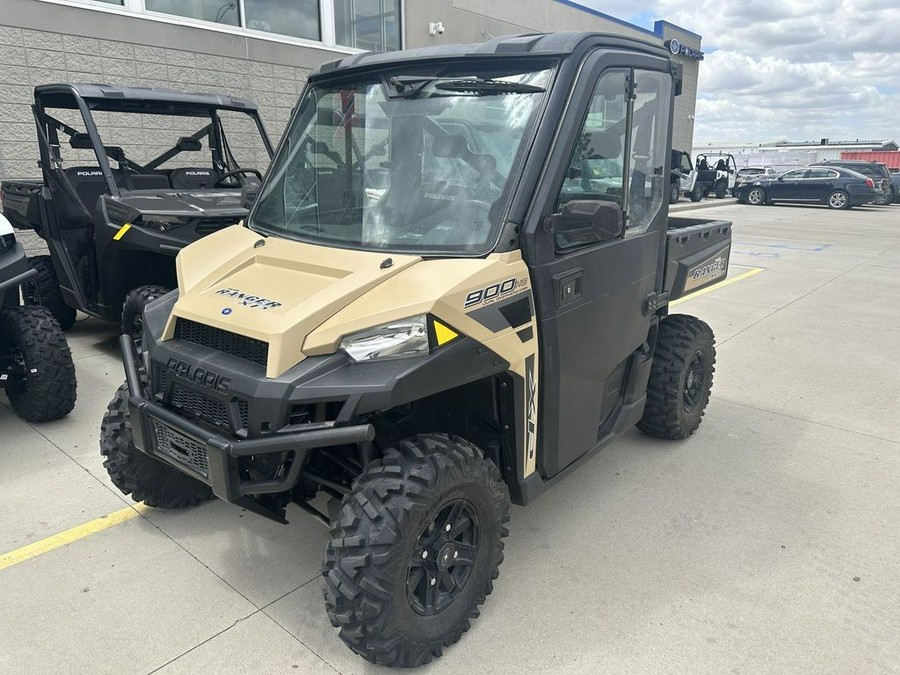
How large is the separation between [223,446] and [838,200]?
25.7 meters

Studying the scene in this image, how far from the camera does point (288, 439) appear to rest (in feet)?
7.21

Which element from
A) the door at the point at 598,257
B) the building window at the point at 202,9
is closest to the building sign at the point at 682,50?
the building window at the point at 202,9

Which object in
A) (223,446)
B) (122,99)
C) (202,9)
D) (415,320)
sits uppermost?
(202,9)

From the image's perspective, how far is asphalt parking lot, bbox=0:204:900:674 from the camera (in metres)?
2.53

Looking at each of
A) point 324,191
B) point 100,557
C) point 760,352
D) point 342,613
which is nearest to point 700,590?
point 342,613

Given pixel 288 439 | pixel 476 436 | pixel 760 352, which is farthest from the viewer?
pixel 760 352

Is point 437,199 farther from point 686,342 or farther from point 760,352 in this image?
point 760,352

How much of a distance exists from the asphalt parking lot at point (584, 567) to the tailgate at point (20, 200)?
228 centimetres

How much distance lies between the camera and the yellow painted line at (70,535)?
3072mm

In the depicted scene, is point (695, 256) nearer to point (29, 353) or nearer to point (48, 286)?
point (29, 353)

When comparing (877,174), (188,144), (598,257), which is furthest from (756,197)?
(598,257)

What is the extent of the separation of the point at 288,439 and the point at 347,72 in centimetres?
176

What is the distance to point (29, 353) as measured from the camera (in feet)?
13.9

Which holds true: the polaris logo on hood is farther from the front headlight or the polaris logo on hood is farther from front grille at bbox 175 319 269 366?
the front headlight
